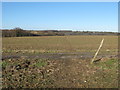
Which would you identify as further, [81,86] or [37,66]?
[37,66]

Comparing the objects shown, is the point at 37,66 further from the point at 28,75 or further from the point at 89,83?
the point at 89,83

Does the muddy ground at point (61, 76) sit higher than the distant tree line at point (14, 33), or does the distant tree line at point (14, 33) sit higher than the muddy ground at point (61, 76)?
the distant tree line at point (14, 33)

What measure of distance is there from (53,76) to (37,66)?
7.94 ft

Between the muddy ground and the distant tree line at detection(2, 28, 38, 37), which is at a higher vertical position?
the distant tree line at detection(2, 28, 38, 37)

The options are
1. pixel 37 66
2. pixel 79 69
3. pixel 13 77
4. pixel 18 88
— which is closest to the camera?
pixel 18 88

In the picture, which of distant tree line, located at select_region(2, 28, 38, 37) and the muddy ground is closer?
the muddy ground

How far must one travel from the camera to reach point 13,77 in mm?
9805

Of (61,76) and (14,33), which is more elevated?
(14,33)

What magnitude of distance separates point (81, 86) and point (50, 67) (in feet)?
12.1

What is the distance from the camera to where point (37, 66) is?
12.5 metres

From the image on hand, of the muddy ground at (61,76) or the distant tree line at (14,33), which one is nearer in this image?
the muddy ground at (61,76)

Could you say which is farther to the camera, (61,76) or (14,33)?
(14,33)

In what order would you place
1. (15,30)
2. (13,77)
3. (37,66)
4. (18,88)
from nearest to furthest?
(18,88) → (13,77) → (37,66) → (15,30)

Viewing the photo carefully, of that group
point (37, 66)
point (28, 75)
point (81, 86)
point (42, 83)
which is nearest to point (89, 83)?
point (81, 86)
